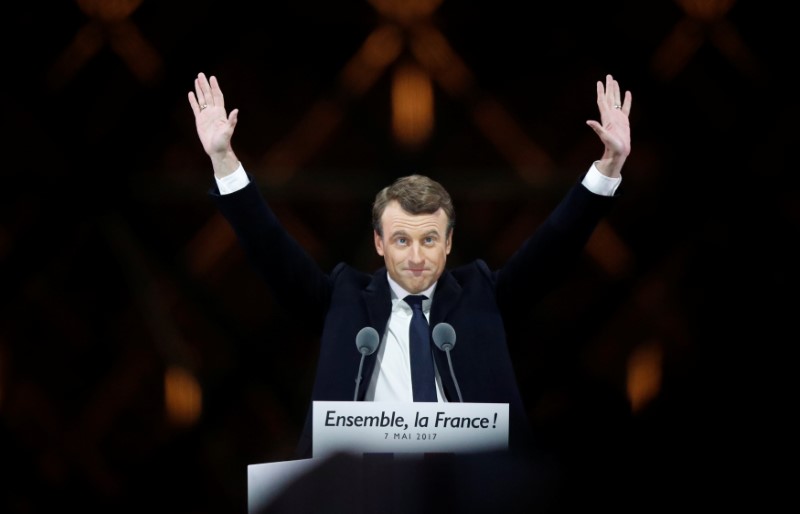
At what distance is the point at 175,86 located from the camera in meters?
2.97

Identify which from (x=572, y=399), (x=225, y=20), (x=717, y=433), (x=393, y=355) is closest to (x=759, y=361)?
(x=572, y=399)

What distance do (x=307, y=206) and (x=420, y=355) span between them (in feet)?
3.69

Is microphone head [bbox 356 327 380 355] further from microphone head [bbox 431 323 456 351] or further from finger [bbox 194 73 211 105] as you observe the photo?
finger [bbox 194 73 211 105]

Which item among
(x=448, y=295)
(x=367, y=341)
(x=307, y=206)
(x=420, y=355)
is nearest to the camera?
(x=367, y=341)

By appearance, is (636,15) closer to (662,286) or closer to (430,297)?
(662,286)

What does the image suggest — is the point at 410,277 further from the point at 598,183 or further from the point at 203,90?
the point at 203,90

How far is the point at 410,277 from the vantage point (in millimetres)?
2145

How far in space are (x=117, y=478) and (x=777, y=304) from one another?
2064mm

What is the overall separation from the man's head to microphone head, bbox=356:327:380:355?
27cm

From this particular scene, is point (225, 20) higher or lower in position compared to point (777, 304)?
higher

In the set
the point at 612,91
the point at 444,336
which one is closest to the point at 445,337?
the point at 444,336

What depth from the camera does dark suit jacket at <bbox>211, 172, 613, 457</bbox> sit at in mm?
2035

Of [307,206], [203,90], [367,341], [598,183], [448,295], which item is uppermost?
[307,206]

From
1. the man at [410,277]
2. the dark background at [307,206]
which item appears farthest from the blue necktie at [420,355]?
the dark background at [307,206]
